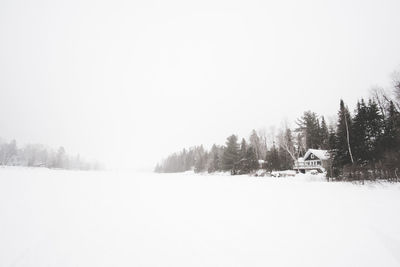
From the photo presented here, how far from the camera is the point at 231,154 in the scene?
50.3 m

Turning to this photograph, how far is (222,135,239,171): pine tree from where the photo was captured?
49.7 meters

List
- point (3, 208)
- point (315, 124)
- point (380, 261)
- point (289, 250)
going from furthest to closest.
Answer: point (315, 124) < point (3, 208) < point (289, 250) < point (380, 261)

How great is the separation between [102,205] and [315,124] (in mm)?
59219

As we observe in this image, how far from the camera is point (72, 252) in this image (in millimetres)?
4480

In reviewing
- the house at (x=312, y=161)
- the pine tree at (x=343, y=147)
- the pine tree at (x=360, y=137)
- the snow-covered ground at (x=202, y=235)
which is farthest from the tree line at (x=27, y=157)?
the pine tree at (x=360, y=137)

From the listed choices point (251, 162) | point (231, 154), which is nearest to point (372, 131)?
point (251, 162)

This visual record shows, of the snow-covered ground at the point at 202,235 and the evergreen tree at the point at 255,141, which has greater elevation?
the evergreen tree at the point at 255,141

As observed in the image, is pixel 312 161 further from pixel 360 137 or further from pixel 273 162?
pixel 360 137

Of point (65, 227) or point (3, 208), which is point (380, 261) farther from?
point (3, 208)

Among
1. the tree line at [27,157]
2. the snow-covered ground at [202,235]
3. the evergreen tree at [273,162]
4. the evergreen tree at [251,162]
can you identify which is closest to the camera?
the snow-covered ground at [202,235]

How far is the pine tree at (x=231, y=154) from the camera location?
4972 centimetres

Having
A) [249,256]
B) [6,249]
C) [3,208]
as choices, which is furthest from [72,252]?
[3,208]

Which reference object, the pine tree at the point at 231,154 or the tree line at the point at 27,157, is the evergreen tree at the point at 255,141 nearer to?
the pine tree at the point at 231,154

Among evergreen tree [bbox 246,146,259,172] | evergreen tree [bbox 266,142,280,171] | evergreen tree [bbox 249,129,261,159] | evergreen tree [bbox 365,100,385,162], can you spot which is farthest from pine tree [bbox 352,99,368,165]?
evergreen tree [bbox 249,129,261,159]
